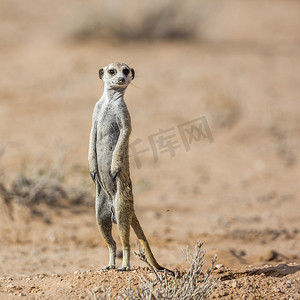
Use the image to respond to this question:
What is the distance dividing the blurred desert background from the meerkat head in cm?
139

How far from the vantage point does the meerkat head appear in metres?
3.84

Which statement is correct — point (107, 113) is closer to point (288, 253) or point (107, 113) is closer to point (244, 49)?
point (288, 253)

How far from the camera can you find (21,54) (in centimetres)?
1373

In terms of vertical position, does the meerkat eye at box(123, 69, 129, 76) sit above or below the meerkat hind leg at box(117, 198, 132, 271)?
above

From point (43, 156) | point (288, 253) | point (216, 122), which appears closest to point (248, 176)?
point (216, 122)

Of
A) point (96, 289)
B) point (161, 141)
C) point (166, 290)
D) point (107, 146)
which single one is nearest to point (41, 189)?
point (161, 141)

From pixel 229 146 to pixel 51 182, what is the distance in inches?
153

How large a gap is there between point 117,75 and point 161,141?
5.14m

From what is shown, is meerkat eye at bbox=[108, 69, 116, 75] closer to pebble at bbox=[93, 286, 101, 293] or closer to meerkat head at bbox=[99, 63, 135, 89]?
meerkat head at bbox=[99, 63, 135, 89]

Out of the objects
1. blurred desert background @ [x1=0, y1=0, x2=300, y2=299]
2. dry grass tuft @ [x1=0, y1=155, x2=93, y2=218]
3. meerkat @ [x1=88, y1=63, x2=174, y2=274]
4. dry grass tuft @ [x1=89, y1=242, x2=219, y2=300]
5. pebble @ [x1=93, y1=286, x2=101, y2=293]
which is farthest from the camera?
dry grass tuft @ [x1=0, y1=155, x2=93, y2=218]

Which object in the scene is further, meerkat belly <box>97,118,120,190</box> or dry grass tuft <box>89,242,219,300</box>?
meerkat belly <box>97,118,120,190</box>

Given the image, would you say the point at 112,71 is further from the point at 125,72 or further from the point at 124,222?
the point at 124,222

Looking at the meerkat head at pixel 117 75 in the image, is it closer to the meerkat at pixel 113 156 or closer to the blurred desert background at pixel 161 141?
the meerkat at pixel 113 156

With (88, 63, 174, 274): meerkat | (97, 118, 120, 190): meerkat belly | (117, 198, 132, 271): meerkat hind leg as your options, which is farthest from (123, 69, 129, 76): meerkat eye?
(117, 198, 132, 271): meerkat hind leg
